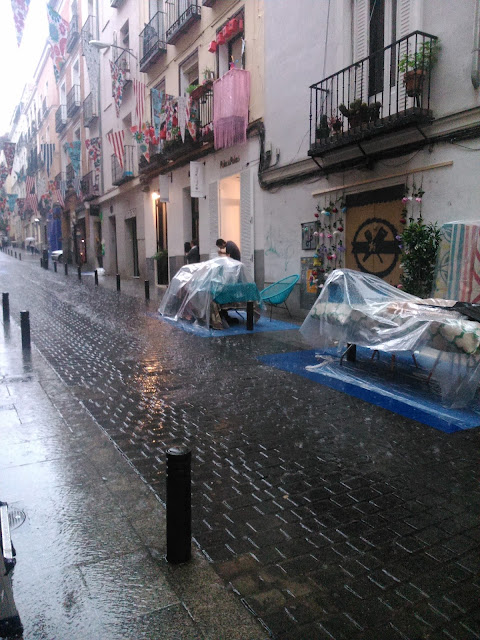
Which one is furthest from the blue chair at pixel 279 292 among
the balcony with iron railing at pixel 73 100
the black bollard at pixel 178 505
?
the balcony with iron railing at pixel 73 100

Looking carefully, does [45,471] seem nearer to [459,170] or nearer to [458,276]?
[458,276]

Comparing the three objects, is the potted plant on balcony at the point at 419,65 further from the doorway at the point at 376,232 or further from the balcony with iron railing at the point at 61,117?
the balcony with iron railing at the point at 61,117

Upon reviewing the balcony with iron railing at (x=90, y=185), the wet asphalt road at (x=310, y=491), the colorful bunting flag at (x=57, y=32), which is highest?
the colorful bunting flag at (x=57, y=32)

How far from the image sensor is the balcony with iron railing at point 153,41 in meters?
17.7

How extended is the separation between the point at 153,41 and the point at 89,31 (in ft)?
33.3

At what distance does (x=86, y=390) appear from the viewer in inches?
231

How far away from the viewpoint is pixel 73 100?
31.2 metres

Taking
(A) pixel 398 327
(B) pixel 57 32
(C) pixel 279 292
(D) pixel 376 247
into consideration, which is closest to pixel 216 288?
(C) pixel 279 292

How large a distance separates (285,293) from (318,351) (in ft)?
9.75

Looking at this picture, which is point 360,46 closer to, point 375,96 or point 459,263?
point 375,96

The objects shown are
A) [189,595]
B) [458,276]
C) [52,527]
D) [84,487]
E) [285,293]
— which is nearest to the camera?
[189,595]

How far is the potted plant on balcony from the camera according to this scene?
25.5 ft

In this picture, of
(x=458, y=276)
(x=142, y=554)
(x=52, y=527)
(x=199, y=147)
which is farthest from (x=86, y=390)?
(x=199, y=147)

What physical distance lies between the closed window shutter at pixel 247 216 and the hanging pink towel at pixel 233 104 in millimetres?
970
